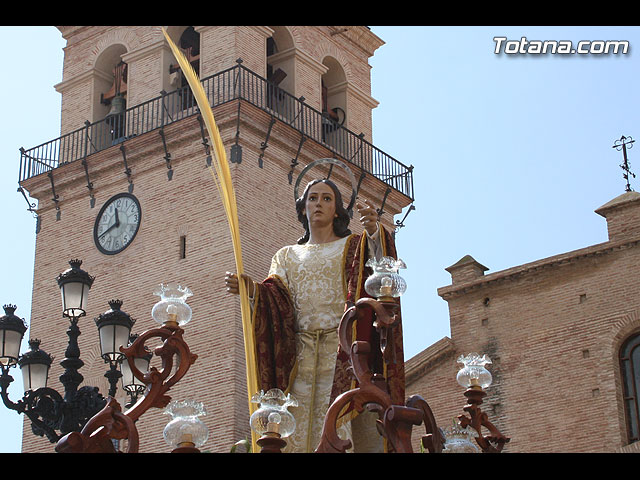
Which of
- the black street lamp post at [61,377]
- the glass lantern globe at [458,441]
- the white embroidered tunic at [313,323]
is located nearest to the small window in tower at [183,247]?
the black street lamp post at [61,377]

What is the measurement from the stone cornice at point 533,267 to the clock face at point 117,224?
5.31m

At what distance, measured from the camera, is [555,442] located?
21.3 meters

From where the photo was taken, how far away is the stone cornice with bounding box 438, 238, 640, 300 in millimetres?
22188

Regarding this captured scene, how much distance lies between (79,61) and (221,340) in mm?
7774

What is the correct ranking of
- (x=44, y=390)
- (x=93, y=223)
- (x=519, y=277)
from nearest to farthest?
(x=44, y=390) → (x=519, y=277) → (x=93, y=223)

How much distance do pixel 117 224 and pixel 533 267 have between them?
23.2ft

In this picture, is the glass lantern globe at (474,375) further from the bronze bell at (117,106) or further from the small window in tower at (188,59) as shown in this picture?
the bronze bell at (117,106)

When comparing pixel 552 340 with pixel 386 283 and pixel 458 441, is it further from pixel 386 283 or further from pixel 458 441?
pixel 386 283

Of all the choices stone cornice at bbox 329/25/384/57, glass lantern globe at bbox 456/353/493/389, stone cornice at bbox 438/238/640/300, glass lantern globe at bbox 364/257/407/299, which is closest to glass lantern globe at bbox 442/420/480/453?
glass lantern globe at bbox 456/353/493/389

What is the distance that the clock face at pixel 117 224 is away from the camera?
23969 mm
